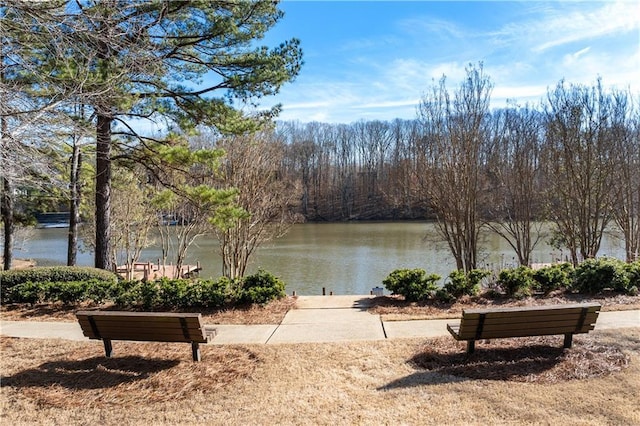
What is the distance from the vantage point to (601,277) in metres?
7.97

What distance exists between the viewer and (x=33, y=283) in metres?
8.66

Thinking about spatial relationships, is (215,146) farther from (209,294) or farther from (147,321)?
(147,321)

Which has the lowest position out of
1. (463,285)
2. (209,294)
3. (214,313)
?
(214,313)

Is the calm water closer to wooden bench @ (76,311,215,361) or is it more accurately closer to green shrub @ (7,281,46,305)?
green shrub @ (7,281,46,305)

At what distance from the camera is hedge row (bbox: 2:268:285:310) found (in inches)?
310

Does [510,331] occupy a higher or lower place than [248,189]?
lower

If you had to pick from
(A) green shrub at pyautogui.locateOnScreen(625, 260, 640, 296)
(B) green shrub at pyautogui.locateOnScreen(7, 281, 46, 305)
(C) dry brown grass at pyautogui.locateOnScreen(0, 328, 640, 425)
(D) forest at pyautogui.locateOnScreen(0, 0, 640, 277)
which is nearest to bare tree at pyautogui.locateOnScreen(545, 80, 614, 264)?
(D) forest at pyautogui.locateOnScreen(0, 0, 640, 277)

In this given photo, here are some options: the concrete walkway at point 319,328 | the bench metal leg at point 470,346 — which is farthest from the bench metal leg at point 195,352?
the bench metal leg at point 470,346

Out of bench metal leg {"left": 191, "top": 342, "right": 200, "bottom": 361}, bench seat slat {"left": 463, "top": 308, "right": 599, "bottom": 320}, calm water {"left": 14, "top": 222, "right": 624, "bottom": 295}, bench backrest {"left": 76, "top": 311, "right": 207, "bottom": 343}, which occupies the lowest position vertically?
calm water {"left": 14, "top": 222, "right": 624, "bottom": 295}

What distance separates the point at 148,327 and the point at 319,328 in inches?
99.7

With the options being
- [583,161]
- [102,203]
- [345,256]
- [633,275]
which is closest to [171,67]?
[102,203]

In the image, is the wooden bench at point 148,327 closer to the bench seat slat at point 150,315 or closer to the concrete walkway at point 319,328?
the bench seat slat at point 150,315

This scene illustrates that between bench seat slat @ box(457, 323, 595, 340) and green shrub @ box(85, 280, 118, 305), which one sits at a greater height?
bench seat slat @ box(457, 323, 595, 340)

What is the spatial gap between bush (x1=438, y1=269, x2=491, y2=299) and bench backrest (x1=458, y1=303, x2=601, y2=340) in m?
3.08
